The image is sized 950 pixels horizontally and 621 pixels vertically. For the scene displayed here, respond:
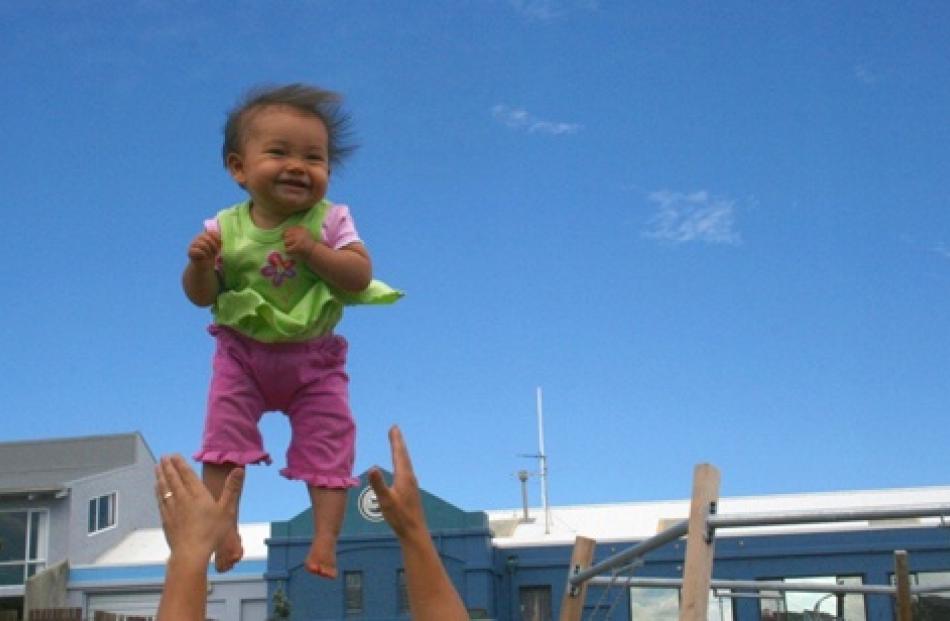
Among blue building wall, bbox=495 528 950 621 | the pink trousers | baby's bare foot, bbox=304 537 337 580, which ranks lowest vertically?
baby's bare foot, bbox=304 537 337 580

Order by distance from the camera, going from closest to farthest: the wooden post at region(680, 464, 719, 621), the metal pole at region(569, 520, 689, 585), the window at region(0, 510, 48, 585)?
the wooden post at region(680, 464, 719, 621) < the metal pole at region(569, 520, 689, 585) < the window at region(0, 510, 48, 585)

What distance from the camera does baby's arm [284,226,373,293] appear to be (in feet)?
11.2

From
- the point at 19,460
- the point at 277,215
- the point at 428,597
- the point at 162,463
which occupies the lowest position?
the point at 428,597

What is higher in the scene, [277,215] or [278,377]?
[277,215]

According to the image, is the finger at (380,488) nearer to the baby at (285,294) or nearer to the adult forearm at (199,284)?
the baby at (285,294)

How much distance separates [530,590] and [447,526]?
243 cm

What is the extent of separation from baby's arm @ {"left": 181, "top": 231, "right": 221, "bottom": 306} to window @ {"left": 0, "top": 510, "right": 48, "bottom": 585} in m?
29.3

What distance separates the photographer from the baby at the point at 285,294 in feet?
11.3

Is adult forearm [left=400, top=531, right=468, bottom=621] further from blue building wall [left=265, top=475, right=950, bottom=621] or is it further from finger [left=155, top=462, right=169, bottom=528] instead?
blue building wall [left=265, top=475, right=950, bottom=621]

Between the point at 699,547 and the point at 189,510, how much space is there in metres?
2.38

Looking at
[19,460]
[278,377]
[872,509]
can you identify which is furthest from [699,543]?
[19,460]

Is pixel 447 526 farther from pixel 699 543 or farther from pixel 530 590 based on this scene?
pixel 699 543

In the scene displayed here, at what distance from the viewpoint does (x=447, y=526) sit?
96.0 feet

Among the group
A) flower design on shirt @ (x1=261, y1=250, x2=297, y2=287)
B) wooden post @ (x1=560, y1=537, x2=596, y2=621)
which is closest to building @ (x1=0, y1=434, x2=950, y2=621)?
wooden post @ (x1=560, y1=537, x2=596, y2=621)
